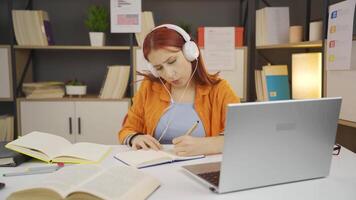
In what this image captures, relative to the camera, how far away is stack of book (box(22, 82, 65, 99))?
2.41 m

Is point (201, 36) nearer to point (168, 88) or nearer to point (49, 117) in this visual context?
point (168, 88)

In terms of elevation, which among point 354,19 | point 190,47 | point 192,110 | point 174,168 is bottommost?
point 174,168

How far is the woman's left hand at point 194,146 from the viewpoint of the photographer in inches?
47.5

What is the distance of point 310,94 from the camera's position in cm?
198

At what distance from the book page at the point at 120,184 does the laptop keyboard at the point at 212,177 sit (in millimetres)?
134

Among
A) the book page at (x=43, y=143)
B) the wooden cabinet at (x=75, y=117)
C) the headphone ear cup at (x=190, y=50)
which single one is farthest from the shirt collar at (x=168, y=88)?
the wooden cabinet at (x=75, y=117)

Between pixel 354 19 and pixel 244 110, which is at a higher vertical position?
pixel 354 19

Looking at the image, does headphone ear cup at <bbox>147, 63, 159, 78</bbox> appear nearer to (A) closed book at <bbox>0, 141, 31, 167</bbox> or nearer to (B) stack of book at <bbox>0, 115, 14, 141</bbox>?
(A) closed book at <bbox>0, 141, 31, 167</bbox>

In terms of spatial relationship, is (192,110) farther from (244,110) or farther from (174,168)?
(244,110)

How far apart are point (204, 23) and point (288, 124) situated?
78.0 inches

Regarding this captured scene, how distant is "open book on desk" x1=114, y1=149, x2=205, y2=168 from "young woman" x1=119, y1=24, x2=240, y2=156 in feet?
0.32

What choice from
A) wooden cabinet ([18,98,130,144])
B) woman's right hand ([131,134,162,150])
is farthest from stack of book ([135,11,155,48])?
woman's right hand ([131,134,162,150])

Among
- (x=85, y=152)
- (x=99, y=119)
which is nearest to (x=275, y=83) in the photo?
→ (x=99, y=119)

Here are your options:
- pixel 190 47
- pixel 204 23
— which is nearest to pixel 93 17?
pixel 204 23
